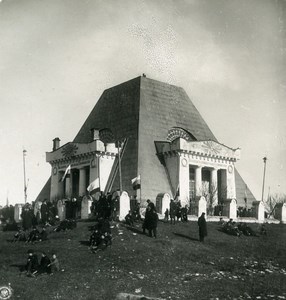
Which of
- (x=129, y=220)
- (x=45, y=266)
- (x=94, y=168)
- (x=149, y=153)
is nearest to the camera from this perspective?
(x=45, y=266)

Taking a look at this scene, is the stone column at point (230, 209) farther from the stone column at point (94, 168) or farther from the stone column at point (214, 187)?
the stone column at point (94, 168)

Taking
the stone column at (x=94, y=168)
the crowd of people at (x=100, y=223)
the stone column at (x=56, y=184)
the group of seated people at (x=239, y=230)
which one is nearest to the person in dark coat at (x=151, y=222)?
the crowd of people at (x=100, y=223)

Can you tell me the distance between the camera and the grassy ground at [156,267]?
12.7 meters

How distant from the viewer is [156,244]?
60.3 ft

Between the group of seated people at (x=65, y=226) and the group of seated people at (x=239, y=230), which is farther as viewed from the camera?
the group of seated people at (x=239, y=230)

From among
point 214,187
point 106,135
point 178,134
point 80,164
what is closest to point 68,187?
point 80,164

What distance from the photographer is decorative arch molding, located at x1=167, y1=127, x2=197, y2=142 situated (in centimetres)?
3594

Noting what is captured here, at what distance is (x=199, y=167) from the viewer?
33.8 meters

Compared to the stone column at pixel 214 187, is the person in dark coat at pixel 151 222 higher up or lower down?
lower down

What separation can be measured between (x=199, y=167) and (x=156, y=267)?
19.0 m

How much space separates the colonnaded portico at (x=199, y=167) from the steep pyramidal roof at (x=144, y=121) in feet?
3.12

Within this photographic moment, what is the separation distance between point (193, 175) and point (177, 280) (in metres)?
21.3

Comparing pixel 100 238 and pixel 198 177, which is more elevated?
pixel 198 177

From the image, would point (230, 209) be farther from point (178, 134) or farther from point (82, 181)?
point (82, 181)
